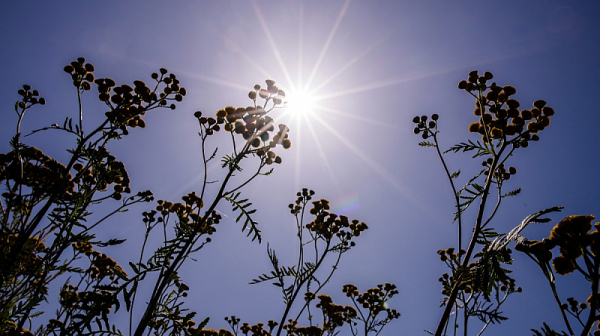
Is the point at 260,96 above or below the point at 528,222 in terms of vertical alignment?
above

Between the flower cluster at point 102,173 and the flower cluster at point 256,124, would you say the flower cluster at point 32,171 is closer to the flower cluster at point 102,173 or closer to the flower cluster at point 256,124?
the flower cluster at point 102,173

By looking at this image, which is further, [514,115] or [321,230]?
[321,230]

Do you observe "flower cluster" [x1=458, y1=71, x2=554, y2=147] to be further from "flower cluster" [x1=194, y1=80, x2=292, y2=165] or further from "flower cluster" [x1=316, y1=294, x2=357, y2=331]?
"flower cluster" [x1=316, y1=294, x2=357, y2=331]

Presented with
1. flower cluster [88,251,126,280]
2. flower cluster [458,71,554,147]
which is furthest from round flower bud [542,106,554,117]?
flower cluster [88,251,126,280]

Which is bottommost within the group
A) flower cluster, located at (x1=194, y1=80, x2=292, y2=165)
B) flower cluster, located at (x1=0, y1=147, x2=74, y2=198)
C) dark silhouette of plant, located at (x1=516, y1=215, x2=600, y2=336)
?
dark silhouette of plant, located at (x1=516, y1=215, x2=600, y2=336)

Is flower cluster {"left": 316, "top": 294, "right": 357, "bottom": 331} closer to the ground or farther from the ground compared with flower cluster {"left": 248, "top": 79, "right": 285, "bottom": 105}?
closer to the ground

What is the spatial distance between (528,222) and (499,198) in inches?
45.0

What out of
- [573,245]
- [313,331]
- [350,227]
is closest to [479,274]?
[573,245]

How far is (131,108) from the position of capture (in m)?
4.30

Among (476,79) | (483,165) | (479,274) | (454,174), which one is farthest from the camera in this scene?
(483,165)

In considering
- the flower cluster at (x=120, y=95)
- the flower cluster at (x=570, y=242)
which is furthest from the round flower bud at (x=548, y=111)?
the flower cluster at (x=120, y=95)

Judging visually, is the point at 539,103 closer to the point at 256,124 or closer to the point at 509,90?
the point at 509,90

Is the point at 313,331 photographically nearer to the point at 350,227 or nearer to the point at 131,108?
the point at 350,227

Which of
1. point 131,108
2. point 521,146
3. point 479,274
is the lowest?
point 479,274
